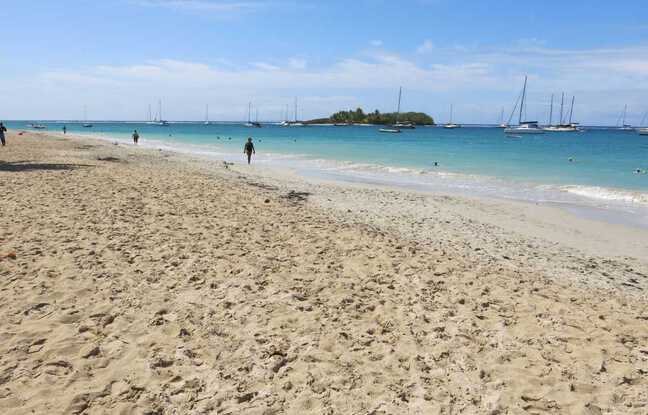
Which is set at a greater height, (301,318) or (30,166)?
(30,166)

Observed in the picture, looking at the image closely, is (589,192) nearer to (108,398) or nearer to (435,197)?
(435,197)

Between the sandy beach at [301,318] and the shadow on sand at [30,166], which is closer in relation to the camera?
the sandy beach at [301,318]

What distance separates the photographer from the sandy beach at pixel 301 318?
418 centimetres

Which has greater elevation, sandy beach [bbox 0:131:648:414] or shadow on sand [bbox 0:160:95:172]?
shadow on sand [bbox 0:160:95:172]

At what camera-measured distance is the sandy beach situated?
4176mm

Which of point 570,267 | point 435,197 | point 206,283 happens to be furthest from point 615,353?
point 435,197

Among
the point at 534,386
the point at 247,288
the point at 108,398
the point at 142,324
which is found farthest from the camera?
the point at 247,288

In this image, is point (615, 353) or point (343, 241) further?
point (343, 241)

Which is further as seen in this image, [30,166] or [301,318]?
[30,166]

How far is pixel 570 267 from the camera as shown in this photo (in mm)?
9156

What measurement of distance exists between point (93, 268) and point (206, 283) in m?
1.84

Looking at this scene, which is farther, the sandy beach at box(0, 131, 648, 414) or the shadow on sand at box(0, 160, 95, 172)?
the shadow on sand at box(0, 160, 95, 172)

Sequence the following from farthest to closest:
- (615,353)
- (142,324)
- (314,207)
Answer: (314,207) → (142,324) → (615,353)

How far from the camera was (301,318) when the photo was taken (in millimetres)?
5648
